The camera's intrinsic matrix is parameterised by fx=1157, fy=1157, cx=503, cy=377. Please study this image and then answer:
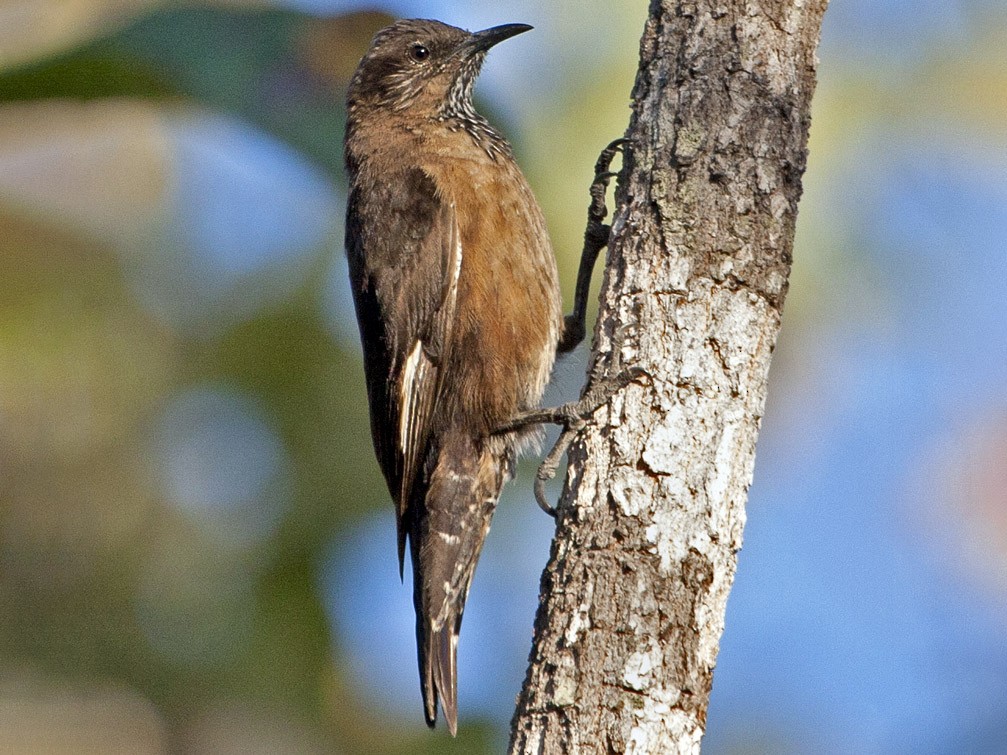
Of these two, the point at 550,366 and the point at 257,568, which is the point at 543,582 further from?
the point at 257,568

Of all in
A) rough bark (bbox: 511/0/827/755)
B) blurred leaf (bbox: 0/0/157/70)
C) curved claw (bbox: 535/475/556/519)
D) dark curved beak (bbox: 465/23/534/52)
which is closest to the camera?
rough bark (bbox: 511/0/827/755)

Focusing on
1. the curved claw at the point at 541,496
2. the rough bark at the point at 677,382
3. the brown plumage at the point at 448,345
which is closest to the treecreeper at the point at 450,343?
the brown plumage at the point at 448,345

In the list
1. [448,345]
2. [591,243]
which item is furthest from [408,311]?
[591,243]

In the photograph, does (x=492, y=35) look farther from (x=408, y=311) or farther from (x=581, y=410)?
(x=581, y=410)

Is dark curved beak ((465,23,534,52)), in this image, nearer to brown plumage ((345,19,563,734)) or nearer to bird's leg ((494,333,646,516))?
brown plumage ((345,19,563,734))

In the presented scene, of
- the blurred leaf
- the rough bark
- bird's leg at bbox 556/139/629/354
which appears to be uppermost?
the blurred leaf

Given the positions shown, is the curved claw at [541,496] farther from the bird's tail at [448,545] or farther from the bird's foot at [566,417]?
the bird's tail at [448,545]

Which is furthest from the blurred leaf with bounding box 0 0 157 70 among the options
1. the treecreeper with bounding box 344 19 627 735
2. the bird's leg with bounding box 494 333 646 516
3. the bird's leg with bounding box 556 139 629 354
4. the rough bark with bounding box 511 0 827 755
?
the rough bark with bounding box 511 0 827 755
